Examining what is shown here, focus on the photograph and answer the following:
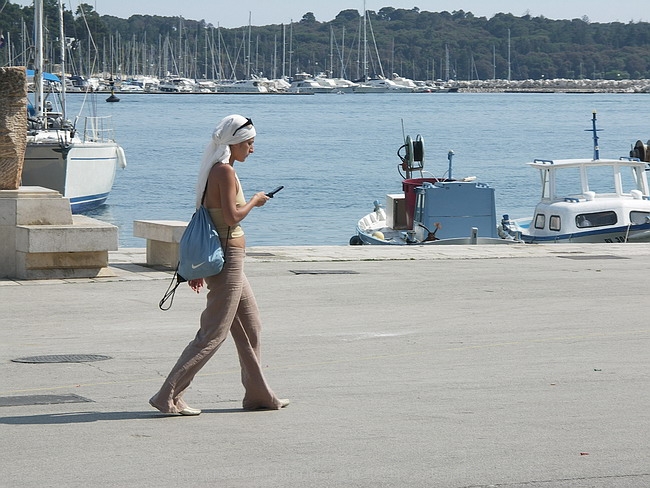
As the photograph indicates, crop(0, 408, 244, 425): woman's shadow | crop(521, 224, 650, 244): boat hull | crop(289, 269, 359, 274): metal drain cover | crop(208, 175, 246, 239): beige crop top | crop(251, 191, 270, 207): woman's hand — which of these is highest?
crop(251, 191, 270, 207): woman's hand

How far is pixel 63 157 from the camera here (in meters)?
40.2

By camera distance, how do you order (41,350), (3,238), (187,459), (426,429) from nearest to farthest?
(187,459) → (426,429) → (41,350) → (3,238)

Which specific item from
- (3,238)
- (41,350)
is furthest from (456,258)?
(41,350)

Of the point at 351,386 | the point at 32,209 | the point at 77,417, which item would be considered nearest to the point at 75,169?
the point at 32,209

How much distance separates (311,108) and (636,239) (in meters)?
146

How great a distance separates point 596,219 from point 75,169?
63.8 feet

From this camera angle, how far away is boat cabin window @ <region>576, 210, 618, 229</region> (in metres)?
28.3

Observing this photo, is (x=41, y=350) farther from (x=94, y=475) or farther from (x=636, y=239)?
(x=636, y=239)

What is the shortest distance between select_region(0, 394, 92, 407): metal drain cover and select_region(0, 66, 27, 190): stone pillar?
7313 millimetres

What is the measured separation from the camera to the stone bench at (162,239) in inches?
613

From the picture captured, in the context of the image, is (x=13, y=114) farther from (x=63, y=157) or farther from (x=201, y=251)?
(x=63, y=157)

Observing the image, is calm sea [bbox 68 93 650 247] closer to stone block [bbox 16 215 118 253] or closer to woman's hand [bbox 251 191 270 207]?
stone block [bbox 16 215 118 253]

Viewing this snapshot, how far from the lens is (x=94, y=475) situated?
6.39 meters

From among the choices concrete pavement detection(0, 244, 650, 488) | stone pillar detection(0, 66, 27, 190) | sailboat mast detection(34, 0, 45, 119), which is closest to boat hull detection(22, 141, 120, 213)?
sailboat mast detection(34, 0, 45, 119)
